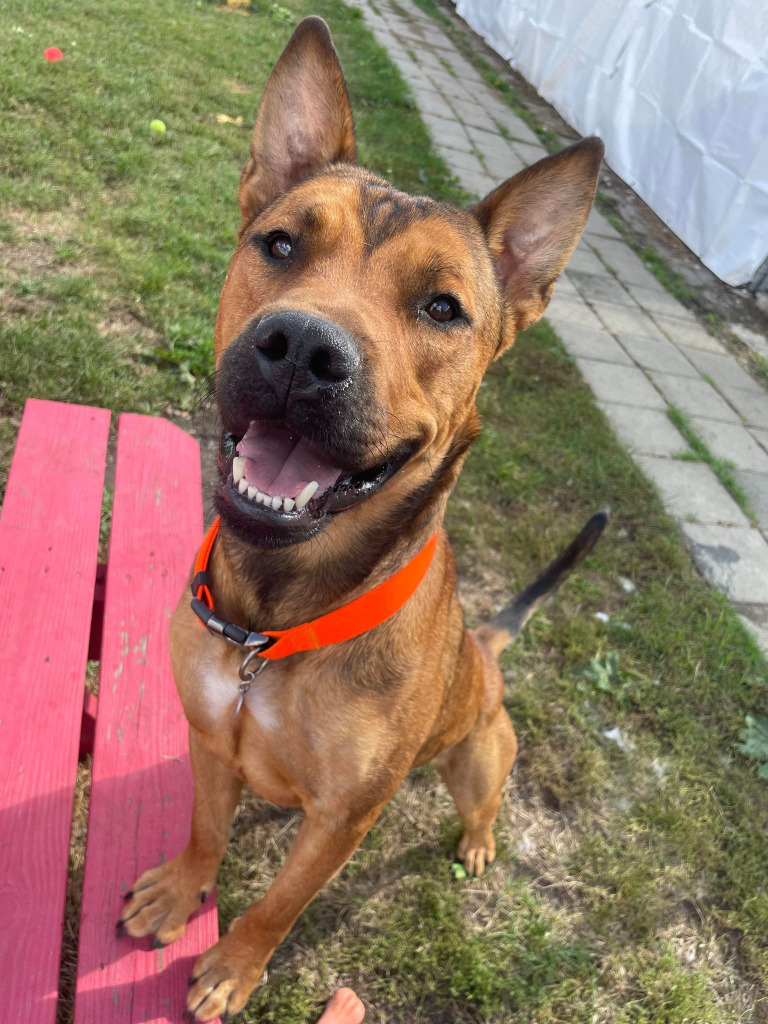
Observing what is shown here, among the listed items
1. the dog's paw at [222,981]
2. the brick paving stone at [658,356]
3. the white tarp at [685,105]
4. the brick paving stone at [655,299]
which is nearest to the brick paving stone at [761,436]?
the brick paving stone at [658,356]

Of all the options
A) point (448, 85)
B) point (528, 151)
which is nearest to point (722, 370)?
point (528, 151)

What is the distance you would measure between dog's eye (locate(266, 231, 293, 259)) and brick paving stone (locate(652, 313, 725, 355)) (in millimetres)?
6322

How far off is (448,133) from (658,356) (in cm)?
496

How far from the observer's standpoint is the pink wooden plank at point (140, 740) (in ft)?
6.80

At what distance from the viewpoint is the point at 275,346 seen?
174cm

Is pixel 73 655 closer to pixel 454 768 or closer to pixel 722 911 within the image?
pixel 454 768

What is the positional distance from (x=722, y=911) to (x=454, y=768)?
1.49 meters

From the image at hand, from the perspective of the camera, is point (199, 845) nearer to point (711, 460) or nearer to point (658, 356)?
point (711, 460)

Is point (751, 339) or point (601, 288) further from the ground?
point (601, 288)

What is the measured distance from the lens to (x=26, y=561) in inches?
105

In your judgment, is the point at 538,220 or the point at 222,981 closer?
the point at 222,981

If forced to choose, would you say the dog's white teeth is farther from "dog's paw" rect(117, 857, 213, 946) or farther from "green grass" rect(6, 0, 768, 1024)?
"green grass" rect(6, 0, 768, 1024)

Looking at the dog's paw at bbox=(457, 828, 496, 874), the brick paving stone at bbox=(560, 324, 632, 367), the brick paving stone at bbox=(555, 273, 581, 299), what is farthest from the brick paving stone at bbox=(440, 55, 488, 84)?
the dog's paw at bbox=(457, 828, 496, 874)

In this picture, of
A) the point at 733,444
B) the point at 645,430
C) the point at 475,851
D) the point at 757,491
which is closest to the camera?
the point at 475,851
